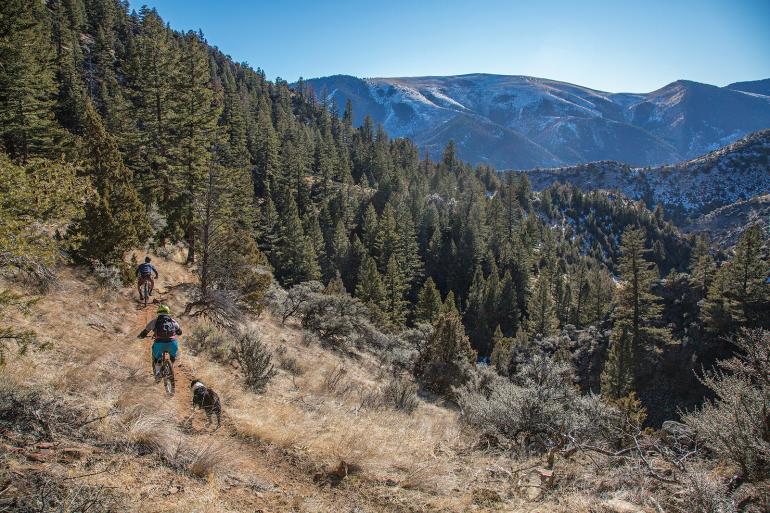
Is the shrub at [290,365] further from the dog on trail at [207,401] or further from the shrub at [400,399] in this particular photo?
the dog on trail at [207,401]

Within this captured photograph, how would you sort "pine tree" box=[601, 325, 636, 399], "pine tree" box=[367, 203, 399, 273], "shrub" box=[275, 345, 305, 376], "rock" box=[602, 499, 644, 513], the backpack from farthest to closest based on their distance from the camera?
"pine tree" box=[367, 203, 399, 273] → "pine tree" box=[601, 325, 636, 399] → "shrub" box=[275, 345, 305, 376] → the backpack → "rock" box=[602, 499, 644, 513]

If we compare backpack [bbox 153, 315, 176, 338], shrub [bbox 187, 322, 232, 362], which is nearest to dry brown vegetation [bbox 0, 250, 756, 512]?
backpack [bbox 153, 315, 176, 338]

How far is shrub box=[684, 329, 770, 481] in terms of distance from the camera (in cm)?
550

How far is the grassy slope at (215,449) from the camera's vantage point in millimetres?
4781

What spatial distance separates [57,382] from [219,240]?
13076 millimetres

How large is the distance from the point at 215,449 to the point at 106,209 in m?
12.0

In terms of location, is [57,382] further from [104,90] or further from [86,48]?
[86,48]

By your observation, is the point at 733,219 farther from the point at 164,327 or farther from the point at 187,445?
the point at 187,445

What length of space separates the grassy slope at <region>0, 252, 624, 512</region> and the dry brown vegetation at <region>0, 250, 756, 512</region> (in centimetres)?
2

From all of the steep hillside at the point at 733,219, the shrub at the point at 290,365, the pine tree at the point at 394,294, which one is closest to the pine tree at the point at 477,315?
the pine tree at the point at 394,294

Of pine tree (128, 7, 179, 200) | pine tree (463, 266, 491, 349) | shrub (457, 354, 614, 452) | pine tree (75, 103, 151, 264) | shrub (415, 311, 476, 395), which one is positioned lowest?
pine tree (463, 266, 491, 349)

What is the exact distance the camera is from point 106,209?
568 inches

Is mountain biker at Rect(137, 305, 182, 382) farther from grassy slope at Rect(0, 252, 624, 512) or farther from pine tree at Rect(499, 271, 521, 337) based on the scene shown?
pine tree at Rect(499, 271, 521, 337)

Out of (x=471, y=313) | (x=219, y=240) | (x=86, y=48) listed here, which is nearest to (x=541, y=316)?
(x=471, y=313)
